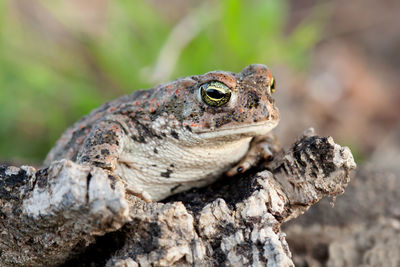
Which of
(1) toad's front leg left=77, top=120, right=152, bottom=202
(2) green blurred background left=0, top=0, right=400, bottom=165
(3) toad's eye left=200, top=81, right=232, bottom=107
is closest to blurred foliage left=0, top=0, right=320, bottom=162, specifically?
(2) green blurred background left=0, top=0, right=400, bottom=165

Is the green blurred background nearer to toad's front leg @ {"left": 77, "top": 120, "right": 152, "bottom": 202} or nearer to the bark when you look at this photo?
toad's front leg @ {"left": 77, "top": 120, "right": 152, "bottom": 202}

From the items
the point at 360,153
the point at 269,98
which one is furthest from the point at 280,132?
the point at 269,98

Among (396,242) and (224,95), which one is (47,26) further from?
(396,242)

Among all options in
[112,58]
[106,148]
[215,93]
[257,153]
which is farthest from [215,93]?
[112,58]

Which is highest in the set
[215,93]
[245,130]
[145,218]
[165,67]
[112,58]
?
[112,58]

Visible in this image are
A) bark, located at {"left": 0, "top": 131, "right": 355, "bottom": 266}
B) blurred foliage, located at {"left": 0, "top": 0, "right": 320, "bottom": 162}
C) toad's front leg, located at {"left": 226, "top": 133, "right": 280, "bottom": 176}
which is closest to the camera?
bark, located at {"left": 0, "top": 131, "right": 355, "bottom": 266}

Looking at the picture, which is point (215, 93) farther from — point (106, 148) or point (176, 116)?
point (106, 148)
